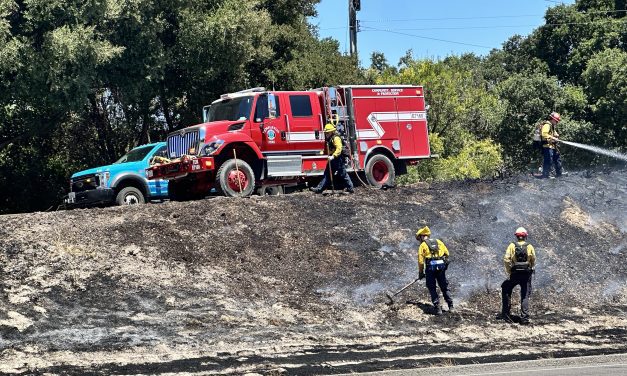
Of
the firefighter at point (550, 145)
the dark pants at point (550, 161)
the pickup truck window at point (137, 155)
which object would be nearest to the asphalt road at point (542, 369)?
the firefighter at point (550, 145)

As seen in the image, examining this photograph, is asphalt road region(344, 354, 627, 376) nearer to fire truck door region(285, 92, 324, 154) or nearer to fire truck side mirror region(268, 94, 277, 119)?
fire truck door region(285, 92, 324, 154)

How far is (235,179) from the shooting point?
2059cm

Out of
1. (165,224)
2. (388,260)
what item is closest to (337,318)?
(388,260)

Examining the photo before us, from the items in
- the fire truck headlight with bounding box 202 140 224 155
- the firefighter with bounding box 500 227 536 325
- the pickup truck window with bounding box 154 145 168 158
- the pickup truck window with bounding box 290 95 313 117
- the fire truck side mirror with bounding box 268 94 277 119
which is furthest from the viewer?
the pickup truck window with bounding box 154 145 168 158

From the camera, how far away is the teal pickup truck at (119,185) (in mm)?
21391

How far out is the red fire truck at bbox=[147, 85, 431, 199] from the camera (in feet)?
67.4

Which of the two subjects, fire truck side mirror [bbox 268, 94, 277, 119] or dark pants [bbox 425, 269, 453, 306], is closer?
dark pants [bbox 425, 269, 453, 306]

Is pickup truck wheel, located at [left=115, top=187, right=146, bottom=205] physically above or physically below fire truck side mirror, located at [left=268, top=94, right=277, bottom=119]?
below

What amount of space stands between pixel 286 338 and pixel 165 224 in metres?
4.82

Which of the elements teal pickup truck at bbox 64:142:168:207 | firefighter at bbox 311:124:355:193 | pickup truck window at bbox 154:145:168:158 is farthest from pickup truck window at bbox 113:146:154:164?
firefighter at bbox 311:124:355:193

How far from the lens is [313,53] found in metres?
33.8

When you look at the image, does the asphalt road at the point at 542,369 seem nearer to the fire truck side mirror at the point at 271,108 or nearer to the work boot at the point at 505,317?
the work boot at the point at 505,317

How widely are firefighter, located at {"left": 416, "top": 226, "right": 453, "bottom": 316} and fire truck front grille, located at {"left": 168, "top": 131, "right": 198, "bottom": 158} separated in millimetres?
6462

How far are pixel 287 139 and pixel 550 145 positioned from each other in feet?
21.9
